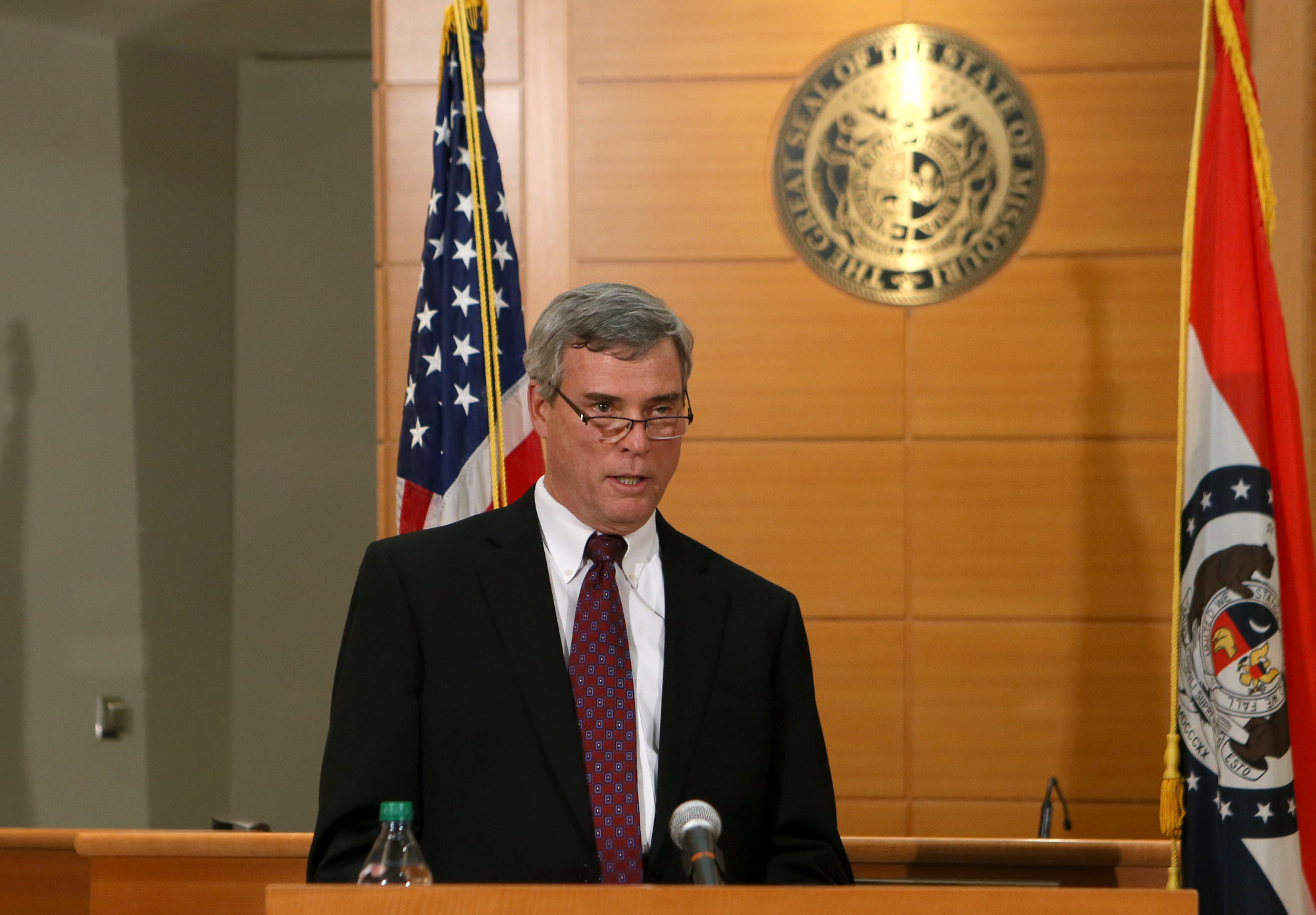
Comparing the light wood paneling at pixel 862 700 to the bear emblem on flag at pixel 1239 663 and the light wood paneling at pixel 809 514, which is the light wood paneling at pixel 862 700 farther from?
the bear emblem on flag at pixel 1239 663

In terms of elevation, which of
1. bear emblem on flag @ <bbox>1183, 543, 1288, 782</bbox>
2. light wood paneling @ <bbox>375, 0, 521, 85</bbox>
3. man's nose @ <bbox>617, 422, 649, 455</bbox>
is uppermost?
light wood paneling @ <bbox>375, 0, 521, 85</bbox>

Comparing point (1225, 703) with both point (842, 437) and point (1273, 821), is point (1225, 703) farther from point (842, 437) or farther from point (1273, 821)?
point (842, 437)

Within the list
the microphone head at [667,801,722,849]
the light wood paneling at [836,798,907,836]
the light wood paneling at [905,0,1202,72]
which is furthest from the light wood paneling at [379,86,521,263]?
the microphone head at [667,801,722,849]

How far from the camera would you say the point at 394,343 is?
4395mm

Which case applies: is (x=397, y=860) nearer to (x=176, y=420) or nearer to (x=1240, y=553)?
(x=1240, y=553)

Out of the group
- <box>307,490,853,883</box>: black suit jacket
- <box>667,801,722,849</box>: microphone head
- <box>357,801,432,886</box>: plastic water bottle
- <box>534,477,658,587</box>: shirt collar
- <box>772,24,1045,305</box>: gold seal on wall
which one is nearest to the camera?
<box>667,801,722,849</box>: microphone head

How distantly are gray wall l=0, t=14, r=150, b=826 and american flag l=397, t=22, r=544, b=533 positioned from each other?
290 cm

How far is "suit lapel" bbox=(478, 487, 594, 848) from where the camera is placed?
1.82 meters

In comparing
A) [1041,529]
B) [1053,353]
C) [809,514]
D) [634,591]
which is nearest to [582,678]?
[634,591]

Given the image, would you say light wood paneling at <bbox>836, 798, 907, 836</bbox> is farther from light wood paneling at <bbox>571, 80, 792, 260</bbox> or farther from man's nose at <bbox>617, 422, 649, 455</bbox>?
man's nose at <bbox>617, 422, 649, 455</bbox>

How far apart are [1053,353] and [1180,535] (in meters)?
1.71

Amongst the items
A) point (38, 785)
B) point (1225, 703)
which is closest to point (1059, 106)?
point (1225, 703)

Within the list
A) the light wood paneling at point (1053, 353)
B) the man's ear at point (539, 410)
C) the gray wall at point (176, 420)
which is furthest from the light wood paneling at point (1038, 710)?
the gray wall at point (176, 420)

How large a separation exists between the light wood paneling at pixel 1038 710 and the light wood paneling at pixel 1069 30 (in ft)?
6.32
